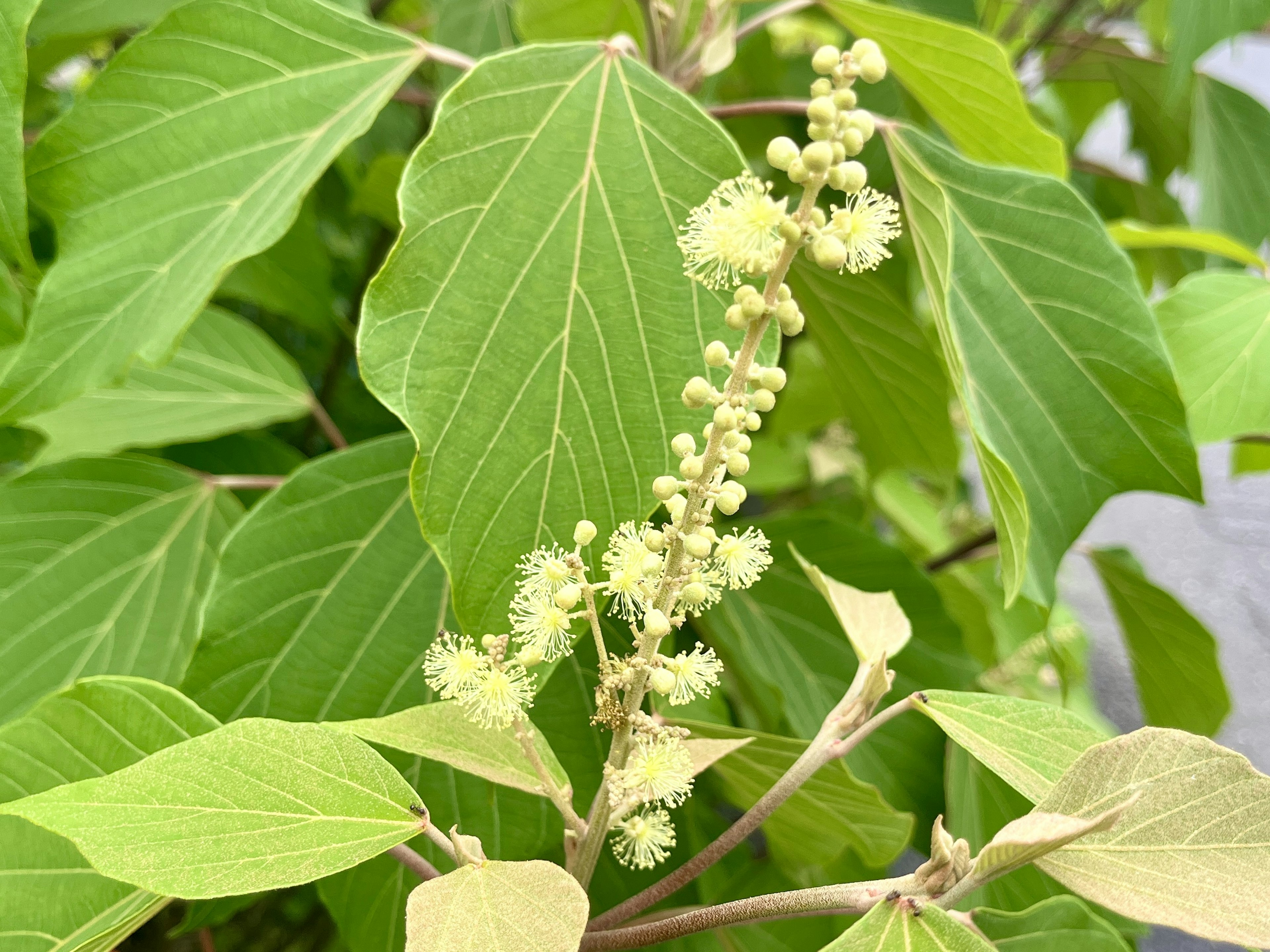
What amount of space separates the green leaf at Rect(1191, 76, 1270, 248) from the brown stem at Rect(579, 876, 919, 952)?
0.70m

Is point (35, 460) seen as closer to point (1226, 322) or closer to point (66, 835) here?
point (66, 835)

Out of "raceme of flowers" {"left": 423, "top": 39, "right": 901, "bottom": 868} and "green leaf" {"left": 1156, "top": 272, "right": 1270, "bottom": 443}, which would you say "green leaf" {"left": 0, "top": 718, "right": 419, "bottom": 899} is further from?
"green leaf" {"left": 1156, "top": 272, "right": 1270, "bottom": 443}

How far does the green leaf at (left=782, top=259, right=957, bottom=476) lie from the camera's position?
503mm

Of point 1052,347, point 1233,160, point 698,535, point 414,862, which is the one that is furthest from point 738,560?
point 1233,160

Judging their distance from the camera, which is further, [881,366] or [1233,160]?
[1233,160]

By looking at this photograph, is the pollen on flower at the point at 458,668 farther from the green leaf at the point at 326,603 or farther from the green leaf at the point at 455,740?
the green leaf at the point at 326,603

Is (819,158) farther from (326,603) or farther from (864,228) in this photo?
(326,603)

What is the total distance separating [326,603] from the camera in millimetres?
368

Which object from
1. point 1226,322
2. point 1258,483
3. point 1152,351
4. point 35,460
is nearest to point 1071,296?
point 1152,351

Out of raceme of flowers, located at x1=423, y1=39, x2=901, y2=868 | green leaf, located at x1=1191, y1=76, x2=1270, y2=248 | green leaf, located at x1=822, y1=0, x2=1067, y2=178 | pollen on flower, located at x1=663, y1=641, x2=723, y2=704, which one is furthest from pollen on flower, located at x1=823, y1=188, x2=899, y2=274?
green leaf, located at x1=1191, y1=76, x2=1270, y2=248

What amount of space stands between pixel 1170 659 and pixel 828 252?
55 cm

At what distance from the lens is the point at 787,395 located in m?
0.81

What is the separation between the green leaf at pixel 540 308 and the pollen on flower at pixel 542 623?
0.07 meters

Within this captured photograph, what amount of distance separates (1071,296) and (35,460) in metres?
0.54
